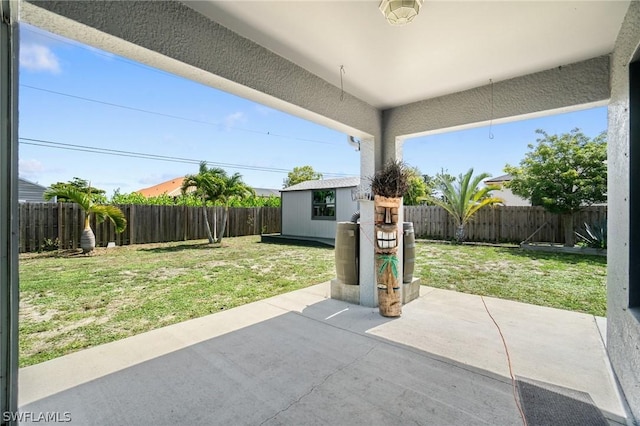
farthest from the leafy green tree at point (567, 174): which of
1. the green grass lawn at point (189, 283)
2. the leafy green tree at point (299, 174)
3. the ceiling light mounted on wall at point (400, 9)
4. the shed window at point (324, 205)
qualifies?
the leafy green tree at point (299, 174)

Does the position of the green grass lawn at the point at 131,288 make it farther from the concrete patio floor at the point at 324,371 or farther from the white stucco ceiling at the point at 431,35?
the white stucco ceiling at the point at 431,35

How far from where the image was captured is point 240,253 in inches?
407

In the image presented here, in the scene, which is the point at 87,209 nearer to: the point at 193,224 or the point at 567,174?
the point at 193,224

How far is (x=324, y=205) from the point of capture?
13586 mm

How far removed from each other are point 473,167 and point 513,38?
10430 mm

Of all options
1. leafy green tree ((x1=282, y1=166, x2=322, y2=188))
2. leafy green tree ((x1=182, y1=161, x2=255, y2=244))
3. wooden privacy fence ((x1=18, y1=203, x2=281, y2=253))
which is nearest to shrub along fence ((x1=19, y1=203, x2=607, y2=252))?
wooden privacy fence ((x1=18, y1=203, x2=281, y2=253))

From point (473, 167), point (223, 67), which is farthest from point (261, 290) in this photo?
point (473, 167)

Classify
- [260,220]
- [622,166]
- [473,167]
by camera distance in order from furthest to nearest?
[260,220] → [473,167] → [622,166]

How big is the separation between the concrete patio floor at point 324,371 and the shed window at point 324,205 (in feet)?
30.8

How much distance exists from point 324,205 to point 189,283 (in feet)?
27.4

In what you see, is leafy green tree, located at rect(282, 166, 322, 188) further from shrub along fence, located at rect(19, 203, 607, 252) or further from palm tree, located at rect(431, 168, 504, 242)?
palm tree, located at rect(431, 168, 504, 242)

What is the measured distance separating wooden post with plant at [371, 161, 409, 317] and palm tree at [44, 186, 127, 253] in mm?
10060

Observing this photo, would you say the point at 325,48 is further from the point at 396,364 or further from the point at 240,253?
the point at 240,253

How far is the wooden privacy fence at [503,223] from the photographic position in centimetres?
1073
